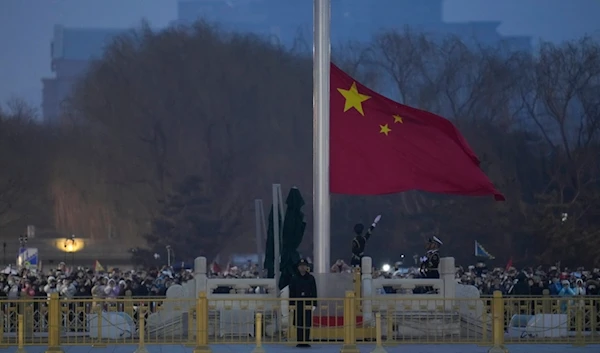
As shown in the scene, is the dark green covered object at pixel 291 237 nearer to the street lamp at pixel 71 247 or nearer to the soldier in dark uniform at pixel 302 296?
the soldier in dark uniform at pixel 302 296

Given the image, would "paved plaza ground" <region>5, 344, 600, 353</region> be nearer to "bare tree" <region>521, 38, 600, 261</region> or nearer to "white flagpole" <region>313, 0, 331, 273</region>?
"white flagpole" <region>313, 0, 331, 273</region>

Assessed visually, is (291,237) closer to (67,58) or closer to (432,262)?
(432,262)

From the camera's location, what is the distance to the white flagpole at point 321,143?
16.2 m

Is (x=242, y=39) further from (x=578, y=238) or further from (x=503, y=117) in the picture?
(x=578, y=238)

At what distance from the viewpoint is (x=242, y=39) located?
46000mm

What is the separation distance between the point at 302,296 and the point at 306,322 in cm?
40

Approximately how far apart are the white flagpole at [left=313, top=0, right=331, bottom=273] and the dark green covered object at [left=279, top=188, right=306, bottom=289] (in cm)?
24

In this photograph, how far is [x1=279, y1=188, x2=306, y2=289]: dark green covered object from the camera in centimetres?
1602

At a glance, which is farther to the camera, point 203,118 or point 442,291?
point 203,118

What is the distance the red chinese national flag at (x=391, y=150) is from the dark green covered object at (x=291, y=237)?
0.74m

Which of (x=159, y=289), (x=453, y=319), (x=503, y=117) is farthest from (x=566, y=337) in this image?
(x=503, y=117)

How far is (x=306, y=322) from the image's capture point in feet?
47.1

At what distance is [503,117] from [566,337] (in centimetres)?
3070

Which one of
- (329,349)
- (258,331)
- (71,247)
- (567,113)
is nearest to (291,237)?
(329,349)
